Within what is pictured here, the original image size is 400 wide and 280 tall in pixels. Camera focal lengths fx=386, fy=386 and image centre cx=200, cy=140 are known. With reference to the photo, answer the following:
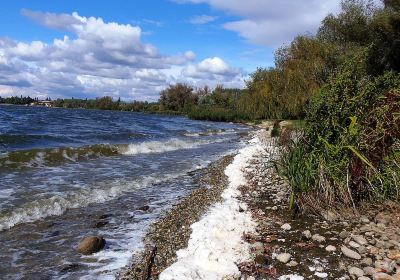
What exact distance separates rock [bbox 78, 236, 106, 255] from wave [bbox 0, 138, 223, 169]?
1051 cm

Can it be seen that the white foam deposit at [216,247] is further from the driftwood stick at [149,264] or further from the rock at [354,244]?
the rock at [354,244]

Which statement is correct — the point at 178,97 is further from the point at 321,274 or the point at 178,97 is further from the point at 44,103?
the point at 321,274

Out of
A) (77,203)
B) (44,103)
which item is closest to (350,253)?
(77,203)

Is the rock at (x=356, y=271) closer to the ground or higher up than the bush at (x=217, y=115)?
closer to the ground

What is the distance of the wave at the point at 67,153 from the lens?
17.2m

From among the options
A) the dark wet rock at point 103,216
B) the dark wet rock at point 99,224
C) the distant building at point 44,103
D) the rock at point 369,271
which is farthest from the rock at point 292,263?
the distant building at point 44,103

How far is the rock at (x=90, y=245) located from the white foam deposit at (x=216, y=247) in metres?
1.58

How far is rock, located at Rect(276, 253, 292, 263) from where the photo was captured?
6.13m

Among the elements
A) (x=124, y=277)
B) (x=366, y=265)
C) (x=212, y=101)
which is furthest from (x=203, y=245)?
(x=212, y=101)

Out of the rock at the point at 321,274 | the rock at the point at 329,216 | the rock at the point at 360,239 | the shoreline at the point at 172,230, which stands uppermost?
the rock at the point at 329,216

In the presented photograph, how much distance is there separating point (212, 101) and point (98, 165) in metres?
99.4

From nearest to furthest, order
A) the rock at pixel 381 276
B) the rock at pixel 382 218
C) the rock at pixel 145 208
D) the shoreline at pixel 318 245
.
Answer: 1. the rock at pixel 381 276
2. the shoreline at pixel 318 245
3. the rock at pixel 382 218
4. the rock at pixel 145 208

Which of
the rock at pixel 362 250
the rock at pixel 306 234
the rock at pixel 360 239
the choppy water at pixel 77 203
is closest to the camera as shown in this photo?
the rock at pixel 362 250

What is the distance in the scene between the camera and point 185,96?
433ft
